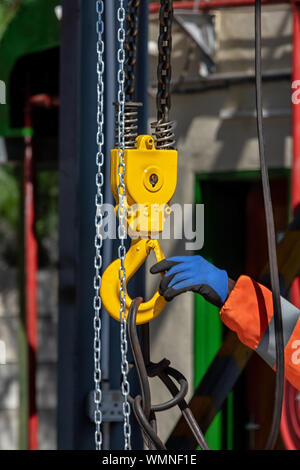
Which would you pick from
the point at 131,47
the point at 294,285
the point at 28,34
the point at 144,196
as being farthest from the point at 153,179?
the point at 28,34

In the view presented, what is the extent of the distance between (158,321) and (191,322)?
0.23 meters

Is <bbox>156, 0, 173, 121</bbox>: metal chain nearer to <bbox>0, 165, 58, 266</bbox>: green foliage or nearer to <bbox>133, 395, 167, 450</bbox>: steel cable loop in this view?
<bbox>133, 395, 167, 450</bbox>: steel cable loop

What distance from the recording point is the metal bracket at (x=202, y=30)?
5.21 metres

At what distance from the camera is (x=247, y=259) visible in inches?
227

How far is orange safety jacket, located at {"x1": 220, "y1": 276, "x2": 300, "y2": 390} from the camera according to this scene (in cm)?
271

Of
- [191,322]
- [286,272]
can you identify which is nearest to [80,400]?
[286,272]

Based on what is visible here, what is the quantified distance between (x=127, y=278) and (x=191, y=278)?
203 mm

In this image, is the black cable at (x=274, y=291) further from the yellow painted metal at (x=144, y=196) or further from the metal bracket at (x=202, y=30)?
the metal bracket at (x=202, y=30)

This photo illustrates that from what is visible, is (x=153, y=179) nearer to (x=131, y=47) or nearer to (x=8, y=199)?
(x=131, y=47)

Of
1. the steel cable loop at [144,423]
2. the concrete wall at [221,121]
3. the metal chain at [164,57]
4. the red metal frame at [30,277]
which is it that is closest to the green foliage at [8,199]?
the red metal frame at [30,277]

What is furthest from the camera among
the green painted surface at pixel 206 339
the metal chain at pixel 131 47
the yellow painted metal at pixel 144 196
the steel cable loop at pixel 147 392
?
the green painted surface at pixel 206 339

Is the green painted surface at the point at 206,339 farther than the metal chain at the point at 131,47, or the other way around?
the green painted surface at the point at 206,339

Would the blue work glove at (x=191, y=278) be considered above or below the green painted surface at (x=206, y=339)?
above
